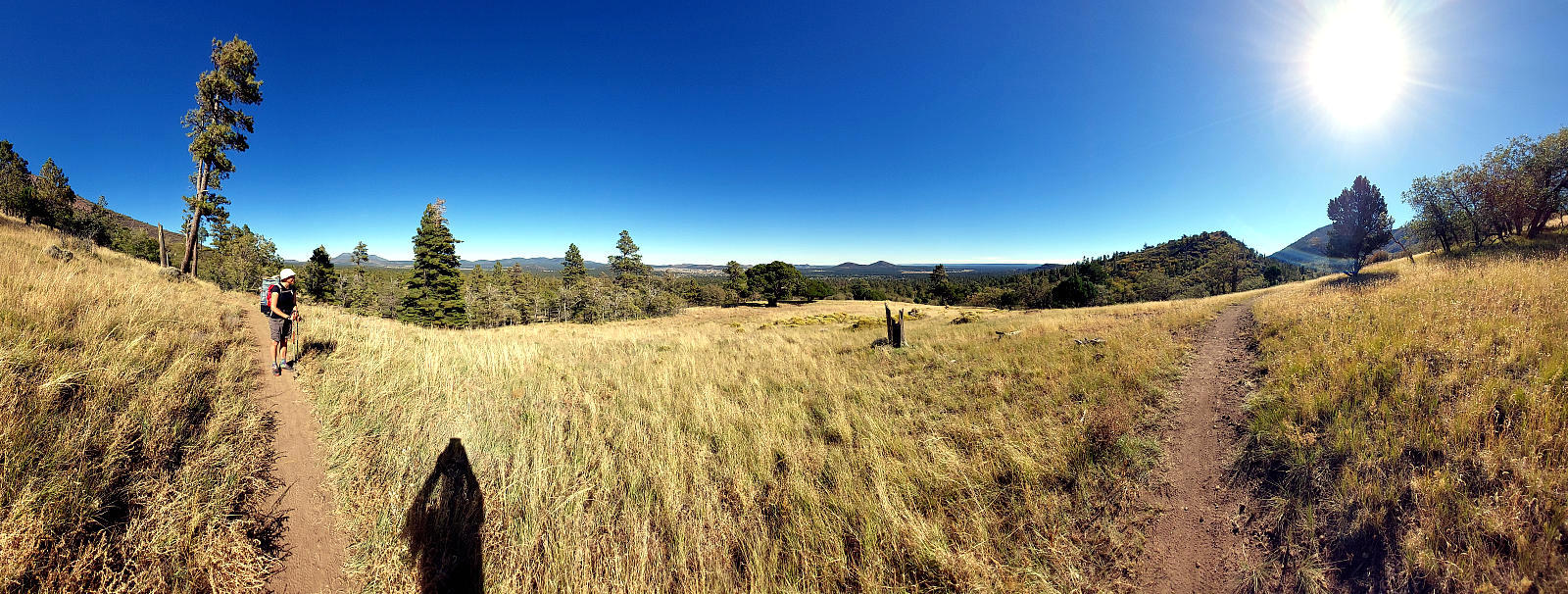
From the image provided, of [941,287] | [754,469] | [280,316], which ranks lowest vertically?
[754,469]

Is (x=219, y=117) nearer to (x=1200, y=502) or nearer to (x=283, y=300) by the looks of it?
(x=283, y=300)

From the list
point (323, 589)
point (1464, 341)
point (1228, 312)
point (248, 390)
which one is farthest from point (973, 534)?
point (1228, 312)

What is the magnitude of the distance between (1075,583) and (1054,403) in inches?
146

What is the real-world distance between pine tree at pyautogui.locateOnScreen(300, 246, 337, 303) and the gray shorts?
51.5 metres

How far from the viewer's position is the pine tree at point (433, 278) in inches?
1172

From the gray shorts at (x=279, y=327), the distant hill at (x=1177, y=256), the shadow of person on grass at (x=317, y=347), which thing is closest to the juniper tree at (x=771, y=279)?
the shadow of person on grass at (x=317, y=347)

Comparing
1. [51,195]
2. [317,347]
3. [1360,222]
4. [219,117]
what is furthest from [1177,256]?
[51,195]

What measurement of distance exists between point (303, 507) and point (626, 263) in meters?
54.2

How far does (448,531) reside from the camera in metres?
3.45

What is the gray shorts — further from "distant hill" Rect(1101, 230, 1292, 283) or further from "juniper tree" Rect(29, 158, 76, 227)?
"distant hill" Rect(1101, 230, 1292, 283)

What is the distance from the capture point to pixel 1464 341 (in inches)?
202

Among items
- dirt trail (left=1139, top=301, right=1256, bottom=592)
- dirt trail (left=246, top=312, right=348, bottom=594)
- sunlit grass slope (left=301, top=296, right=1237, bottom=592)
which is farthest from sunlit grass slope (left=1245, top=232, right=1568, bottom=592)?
dirt trail (left=246, top=312, right=348, bottom=594)

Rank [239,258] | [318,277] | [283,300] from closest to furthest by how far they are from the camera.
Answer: [283,300]
[239,258]
[318,277]

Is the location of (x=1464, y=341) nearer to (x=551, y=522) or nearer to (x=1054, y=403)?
(x=1054, y=403)
